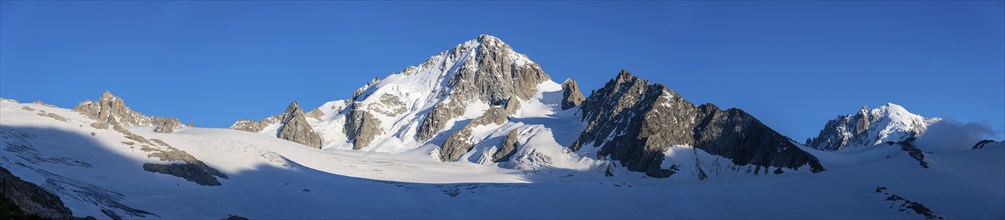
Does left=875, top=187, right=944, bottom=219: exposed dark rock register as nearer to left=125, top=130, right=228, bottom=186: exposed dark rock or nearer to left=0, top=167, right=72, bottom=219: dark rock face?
left=125, top=130, right=228, bottom=186: exposed dark rock

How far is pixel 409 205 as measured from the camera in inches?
6117

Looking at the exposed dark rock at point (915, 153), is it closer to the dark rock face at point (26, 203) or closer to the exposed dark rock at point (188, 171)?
the exposed dark rock at point (188, 171)

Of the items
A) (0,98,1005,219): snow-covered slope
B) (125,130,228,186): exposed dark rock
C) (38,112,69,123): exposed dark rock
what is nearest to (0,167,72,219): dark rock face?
(0,98,1005,219): snow-covered slope

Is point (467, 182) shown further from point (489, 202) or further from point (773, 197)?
point (773, 197)

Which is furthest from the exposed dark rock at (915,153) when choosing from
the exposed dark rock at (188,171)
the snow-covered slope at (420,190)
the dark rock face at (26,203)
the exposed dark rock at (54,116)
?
the exposed dark rock at (54,116)

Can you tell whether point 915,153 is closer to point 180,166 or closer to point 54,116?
point 180,166

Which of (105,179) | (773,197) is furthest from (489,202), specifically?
(105,179)

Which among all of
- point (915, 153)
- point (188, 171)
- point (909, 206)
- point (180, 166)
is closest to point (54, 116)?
point (180, 166)

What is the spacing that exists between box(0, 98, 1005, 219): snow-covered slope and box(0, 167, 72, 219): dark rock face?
3698 cm

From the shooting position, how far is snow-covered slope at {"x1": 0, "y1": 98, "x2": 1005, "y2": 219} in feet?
411

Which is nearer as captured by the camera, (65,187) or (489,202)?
(65,187)

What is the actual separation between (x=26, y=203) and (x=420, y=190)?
124 metres

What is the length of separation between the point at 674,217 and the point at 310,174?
8327 centimetres

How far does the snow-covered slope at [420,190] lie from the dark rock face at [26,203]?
121ft
